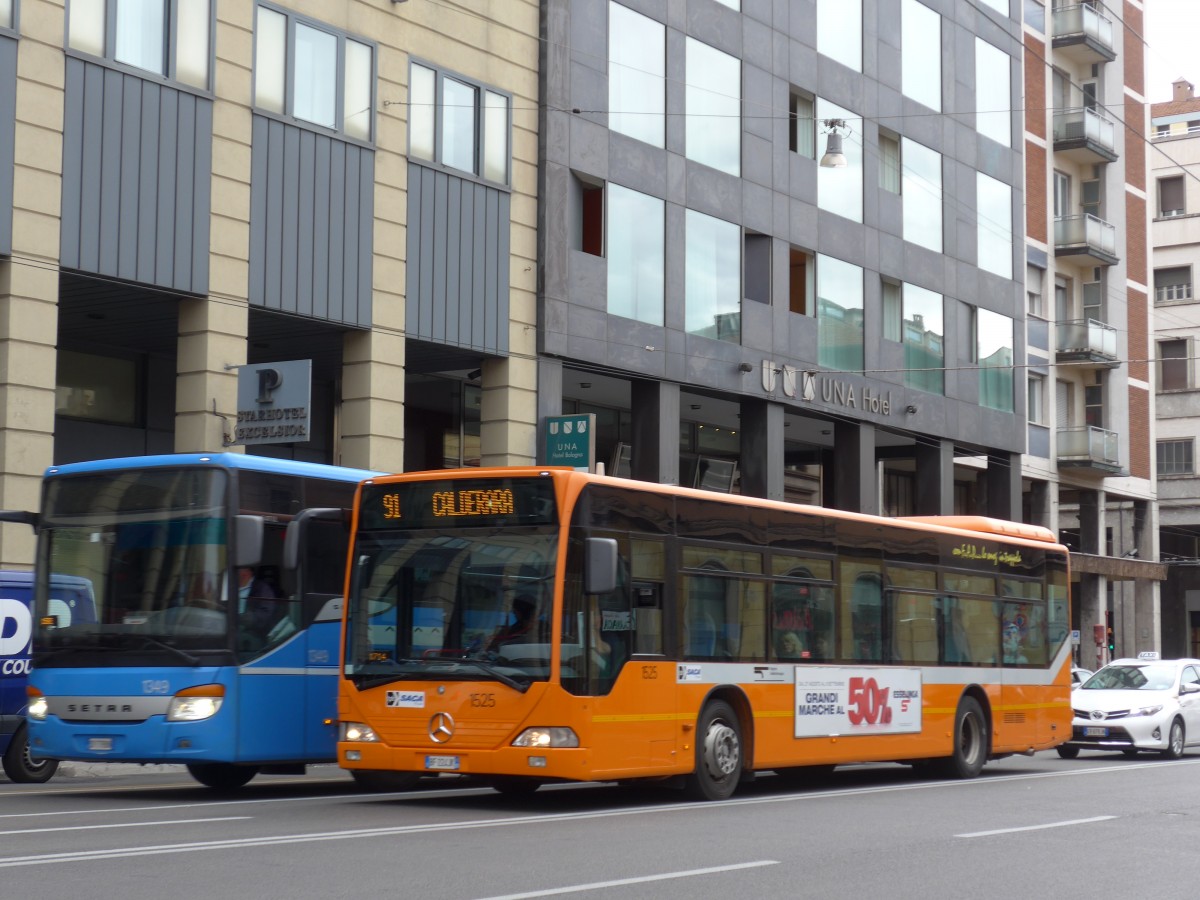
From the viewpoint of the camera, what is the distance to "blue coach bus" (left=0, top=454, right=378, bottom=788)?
1462 cm

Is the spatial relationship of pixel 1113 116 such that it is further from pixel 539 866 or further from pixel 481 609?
pixel 539 866

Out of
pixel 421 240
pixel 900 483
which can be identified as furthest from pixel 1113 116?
pixel 421 240

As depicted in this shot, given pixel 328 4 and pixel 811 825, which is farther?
pixel 328 4

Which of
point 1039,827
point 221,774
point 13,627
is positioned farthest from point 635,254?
point 1039,827

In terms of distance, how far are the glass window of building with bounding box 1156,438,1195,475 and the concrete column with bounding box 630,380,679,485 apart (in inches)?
1479

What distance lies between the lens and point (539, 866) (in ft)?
33.0

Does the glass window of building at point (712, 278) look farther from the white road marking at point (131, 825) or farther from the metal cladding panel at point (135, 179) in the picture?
the white road marking at point (131, 825)

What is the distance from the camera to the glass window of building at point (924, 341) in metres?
38.5

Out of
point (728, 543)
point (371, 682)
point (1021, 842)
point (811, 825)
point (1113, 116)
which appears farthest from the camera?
point (1113, 116)

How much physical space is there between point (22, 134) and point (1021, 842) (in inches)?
600

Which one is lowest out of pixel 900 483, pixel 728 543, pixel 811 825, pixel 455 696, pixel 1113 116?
pixel 811 825

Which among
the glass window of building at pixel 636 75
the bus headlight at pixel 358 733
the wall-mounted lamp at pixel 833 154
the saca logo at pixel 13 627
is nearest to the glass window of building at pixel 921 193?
the wall-mounted lamp at pixel 833 154

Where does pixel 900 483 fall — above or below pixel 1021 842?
above

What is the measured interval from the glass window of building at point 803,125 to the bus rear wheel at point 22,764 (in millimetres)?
22201
